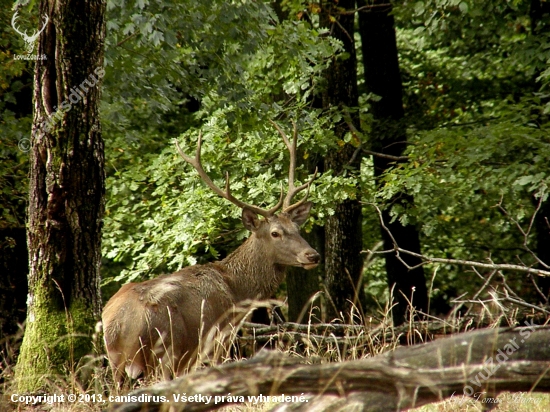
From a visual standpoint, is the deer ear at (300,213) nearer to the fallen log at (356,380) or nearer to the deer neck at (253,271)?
the deer neck at (253,271)

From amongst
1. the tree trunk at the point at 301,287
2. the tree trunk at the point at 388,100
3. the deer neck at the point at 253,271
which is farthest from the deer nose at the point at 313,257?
the tree trunk at the point at 388,100

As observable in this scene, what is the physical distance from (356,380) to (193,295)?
167 inches

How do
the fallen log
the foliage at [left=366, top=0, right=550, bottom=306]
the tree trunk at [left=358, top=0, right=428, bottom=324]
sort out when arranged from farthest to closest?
the tree trunk at [left=358, top=0, right=428, bottom=324] < the foliage at [left=366, top=0, right=550, bottom=306] < the fallen log

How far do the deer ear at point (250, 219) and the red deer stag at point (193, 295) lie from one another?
0.01 m

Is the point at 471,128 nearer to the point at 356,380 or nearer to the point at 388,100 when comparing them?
the point at 388,100

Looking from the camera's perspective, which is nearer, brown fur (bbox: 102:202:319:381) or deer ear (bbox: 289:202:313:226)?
brown fur (bbox: 102:202:319:381)

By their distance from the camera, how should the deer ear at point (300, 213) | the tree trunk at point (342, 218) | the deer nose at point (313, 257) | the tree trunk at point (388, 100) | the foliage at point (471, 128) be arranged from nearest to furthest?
the deer nose at point (313, 257), the deer ear at point (300, 213), the foliage at point (471, 128), the tree trunk at point (342, 218), the tree trunk at point (388, 100)

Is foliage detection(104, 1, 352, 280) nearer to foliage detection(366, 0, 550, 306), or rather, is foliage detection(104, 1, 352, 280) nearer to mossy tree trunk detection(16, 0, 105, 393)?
foliage detection(366, 0, 550, 306)

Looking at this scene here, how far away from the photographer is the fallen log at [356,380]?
3.08m

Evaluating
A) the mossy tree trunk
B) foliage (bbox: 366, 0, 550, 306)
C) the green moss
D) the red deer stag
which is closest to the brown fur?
the red deer stag

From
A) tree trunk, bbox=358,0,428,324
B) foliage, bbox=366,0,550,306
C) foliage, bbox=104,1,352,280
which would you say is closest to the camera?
foliage, bbox=104,1,352,280

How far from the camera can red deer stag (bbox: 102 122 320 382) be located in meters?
6.49

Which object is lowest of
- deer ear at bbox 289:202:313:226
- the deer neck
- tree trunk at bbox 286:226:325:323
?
tree trunk at bbox 286:226:325:323

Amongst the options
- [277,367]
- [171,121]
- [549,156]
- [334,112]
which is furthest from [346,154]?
[277,367]
